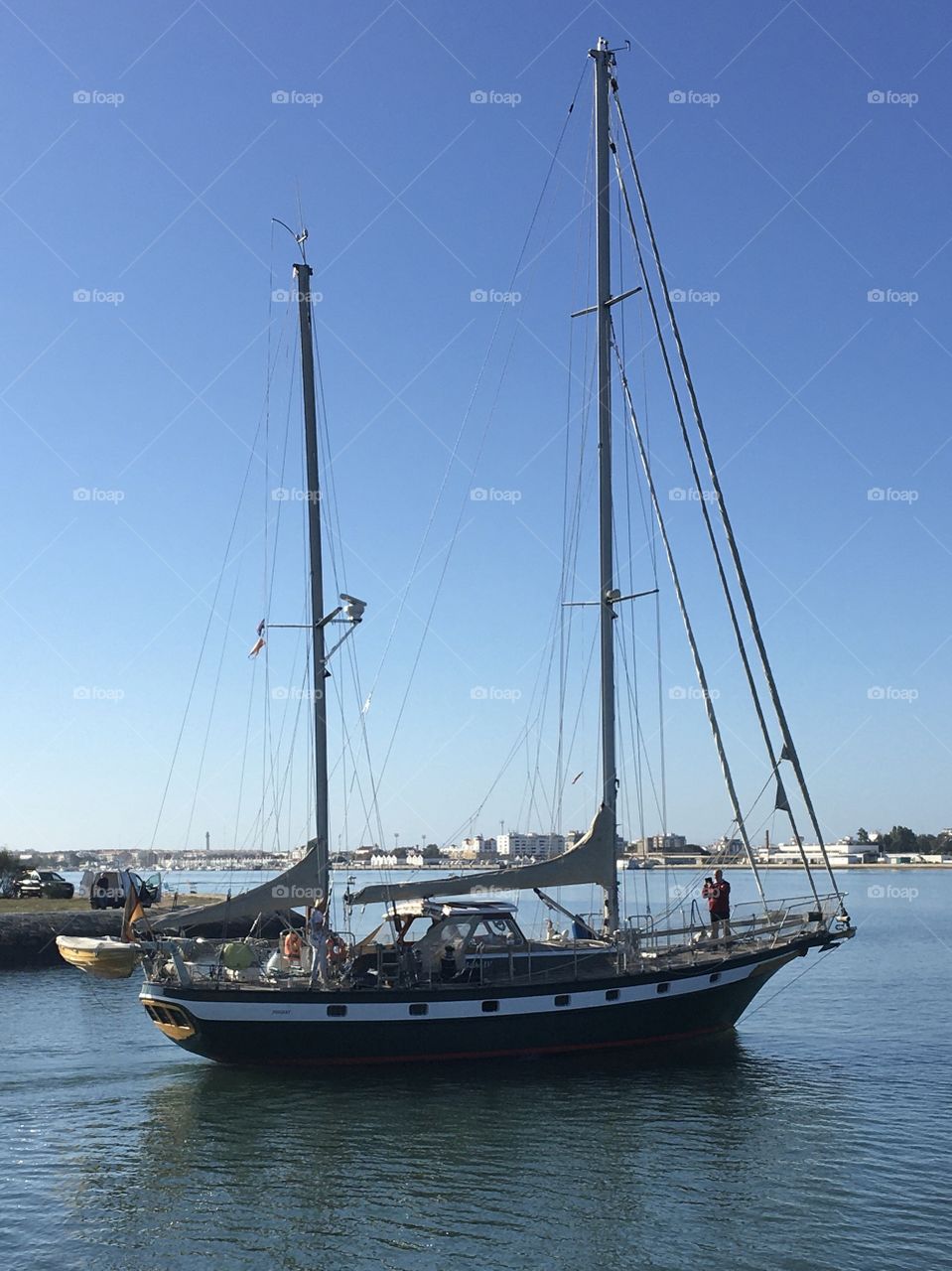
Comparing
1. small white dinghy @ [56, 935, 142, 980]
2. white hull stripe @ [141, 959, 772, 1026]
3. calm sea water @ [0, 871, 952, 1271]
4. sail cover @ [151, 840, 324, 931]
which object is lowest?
calm sea water @ [0, 871, 952, 1271]

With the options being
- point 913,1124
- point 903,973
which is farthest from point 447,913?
point 903,973

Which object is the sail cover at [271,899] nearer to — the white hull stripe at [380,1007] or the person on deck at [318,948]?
the person on deck at [318,948]

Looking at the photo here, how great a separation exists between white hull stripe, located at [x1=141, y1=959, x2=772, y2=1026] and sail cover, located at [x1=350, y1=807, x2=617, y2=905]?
2502mm

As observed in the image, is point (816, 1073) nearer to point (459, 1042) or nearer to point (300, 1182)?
point (459, 1042)

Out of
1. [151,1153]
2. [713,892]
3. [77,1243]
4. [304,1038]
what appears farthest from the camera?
[713,892]

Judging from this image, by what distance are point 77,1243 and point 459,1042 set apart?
421 inches

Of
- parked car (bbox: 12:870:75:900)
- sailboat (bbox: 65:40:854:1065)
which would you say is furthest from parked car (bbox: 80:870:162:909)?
sailboat (bbox: 65:40:854:1065)

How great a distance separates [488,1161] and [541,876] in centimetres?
890

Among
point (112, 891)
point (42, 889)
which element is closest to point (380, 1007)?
point (112, 891)

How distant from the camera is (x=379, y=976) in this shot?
25.7 meters

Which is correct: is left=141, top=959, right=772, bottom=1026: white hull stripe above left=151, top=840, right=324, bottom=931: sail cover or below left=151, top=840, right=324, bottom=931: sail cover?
below

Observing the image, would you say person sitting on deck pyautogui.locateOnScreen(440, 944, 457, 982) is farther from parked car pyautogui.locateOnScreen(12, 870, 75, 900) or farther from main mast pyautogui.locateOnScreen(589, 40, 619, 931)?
parked car pyautogui.locateOnScreen(12, 870, 75, 900)

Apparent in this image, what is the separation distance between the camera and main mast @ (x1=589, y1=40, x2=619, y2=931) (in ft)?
94.2

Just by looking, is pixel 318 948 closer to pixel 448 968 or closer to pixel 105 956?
pixel 448 968
